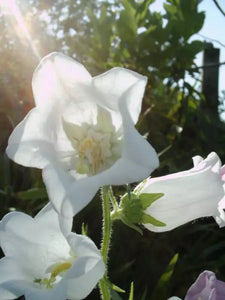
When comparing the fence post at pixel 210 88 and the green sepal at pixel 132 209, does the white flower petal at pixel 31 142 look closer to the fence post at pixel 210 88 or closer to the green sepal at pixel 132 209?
the green sepal at pixel 132 209

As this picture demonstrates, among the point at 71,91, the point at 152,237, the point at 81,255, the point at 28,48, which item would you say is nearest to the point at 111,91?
the point at 71,91

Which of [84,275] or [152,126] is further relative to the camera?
[152,126]

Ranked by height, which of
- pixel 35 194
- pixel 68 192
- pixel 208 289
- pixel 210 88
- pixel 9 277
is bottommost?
pixel 210 88

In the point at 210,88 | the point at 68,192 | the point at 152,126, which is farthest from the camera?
the point at 210,88

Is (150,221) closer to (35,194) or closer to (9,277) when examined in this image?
(9,277)

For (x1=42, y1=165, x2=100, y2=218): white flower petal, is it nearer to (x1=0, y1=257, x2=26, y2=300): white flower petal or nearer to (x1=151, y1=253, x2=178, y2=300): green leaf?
(x1=0, y1=257, x2=26, y2=300): white flower petal

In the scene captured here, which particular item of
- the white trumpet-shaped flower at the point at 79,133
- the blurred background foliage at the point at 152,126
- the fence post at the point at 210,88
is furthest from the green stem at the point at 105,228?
the fence post at the point at 210,88

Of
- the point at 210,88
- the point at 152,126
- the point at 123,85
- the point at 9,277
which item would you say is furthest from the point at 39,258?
the point at 210,88
